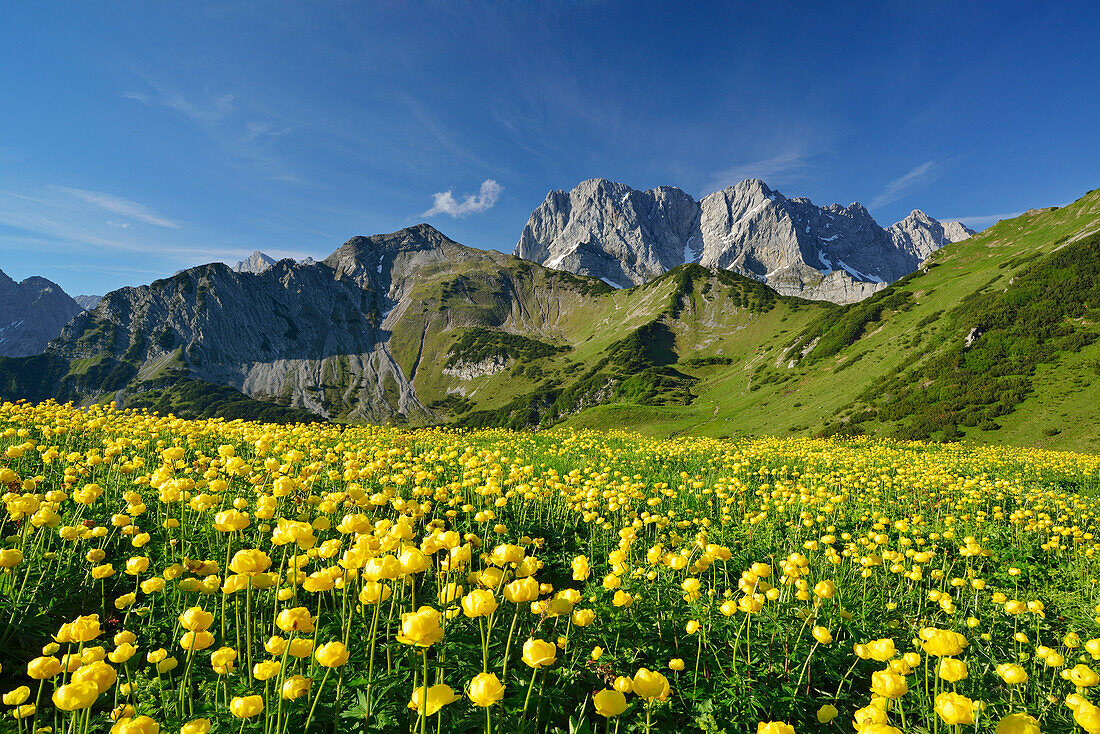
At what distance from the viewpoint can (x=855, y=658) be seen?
13.8ft

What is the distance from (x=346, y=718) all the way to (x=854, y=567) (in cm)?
726

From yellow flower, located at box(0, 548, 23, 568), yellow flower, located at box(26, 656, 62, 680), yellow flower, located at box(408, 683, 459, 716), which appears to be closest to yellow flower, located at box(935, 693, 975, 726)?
yellow flower, located at box(408, 683, 459, 716)

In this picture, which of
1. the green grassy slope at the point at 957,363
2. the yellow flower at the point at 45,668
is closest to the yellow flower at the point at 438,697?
the yellow flower at the point at 45,668

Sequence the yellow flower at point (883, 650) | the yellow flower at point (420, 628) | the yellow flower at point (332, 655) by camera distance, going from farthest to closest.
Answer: the yellow flower at point (883, 650) → the yellow flower at point (332, 655) → the yellow flower at point (420, 628)

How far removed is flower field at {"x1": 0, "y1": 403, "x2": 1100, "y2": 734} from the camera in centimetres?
262

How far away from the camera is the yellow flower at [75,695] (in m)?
2.11

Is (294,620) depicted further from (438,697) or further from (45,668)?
(45,668)

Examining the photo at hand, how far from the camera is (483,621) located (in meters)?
3.76

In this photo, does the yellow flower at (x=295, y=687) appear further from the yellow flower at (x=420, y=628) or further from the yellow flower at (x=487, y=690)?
the yellow flower at (x=487, y=690)

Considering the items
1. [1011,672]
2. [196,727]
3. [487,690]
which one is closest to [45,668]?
[196,727]

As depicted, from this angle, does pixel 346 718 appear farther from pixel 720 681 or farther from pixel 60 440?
pixel 60 440

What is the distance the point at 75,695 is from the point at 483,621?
2.47m

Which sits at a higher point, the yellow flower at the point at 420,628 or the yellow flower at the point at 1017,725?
the yellow flower at the point at 420,628

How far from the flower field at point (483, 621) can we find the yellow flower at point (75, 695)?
0.01 metres
